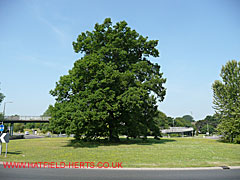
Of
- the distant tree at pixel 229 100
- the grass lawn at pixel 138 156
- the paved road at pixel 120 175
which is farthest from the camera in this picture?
the distant tree at pixel 229 100

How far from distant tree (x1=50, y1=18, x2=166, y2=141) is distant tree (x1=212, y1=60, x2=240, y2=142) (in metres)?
12.9

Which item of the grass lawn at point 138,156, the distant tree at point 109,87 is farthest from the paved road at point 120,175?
the distant tree at point 109,87

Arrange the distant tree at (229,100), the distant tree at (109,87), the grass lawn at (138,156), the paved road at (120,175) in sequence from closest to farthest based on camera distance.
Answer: the paved road at (120,175)
the grass lawn at (138,156)
the distant tree at (109,87)
the distant tree at (229,100)

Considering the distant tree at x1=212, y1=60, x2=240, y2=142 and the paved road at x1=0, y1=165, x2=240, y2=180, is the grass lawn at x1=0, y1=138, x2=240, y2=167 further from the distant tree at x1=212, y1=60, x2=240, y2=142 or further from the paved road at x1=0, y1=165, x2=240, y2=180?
the distant tree at x1=212, y1=60, x2=240, y2=142

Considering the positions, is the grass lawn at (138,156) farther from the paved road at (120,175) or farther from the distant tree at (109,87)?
the distant tree at (109,87)

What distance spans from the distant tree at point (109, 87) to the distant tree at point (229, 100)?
12.9 m

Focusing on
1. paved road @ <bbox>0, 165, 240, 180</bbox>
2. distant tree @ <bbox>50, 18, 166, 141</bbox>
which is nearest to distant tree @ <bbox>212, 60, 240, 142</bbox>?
distant tree @ <bbox>50, 18, 166, 141</bbox>

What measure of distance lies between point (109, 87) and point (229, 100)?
73.4ft

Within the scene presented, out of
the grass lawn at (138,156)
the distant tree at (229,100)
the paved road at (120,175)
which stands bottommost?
the grass lawn at (138,156)

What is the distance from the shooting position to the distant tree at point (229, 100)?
32.0 metres

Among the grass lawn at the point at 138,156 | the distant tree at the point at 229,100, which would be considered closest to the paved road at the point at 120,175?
the grass lawn at the point at 138,156

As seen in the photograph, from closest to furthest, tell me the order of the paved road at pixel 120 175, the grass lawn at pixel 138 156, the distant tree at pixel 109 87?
the paved road at pixel 120 175
the grass lawn at pixel 138 156
the distant tree at pixel 109 87

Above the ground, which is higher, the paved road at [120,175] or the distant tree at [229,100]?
the distant tree at [229,100]

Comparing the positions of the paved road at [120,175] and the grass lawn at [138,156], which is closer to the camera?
the paved road at [120,175]
